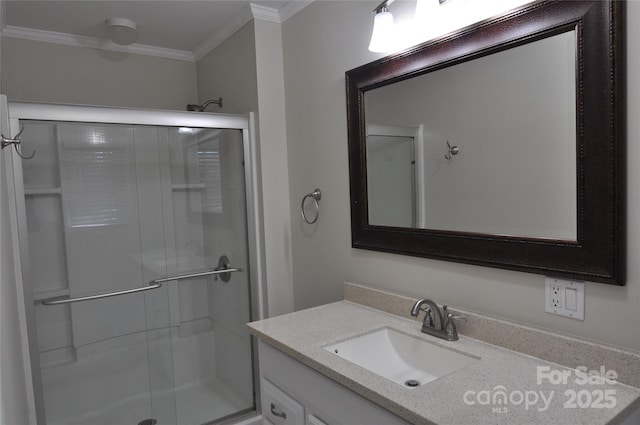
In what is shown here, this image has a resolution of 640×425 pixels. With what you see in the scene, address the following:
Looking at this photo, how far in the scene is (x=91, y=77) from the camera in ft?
9.01

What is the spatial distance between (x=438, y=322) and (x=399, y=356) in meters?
0.19

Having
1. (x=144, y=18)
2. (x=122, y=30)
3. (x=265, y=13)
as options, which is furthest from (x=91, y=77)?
(x=265, y=13)

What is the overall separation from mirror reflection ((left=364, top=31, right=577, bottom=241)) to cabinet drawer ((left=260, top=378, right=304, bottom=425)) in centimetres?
78

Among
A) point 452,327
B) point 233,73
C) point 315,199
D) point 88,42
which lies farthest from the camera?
point 88,42

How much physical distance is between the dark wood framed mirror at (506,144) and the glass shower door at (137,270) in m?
1.00

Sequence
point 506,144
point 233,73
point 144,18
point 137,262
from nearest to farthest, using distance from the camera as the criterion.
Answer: point 506,144
point 137,262
point 144,18
point 233,73

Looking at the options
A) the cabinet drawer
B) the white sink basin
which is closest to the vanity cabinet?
the cabinet drawer

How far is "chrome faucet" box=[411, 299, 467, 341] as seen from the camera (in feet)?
4.78

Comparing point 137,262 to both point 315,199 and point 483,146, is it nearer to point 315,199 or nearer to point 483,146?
point 315,199

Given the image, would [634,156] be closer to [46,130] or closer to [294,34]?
[294,34]

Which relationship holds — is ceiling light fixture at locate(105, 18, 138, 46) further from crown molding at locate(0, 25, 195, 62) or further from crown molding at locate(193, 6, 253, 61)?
crown molding at locate(193, 6, 253, 61)

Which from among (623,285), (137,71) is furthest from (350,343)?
(137,71)

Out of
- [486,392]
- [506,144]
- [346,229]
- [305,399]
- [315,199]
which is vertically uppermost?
[506,144]

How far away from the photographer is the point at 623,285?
1106mm
